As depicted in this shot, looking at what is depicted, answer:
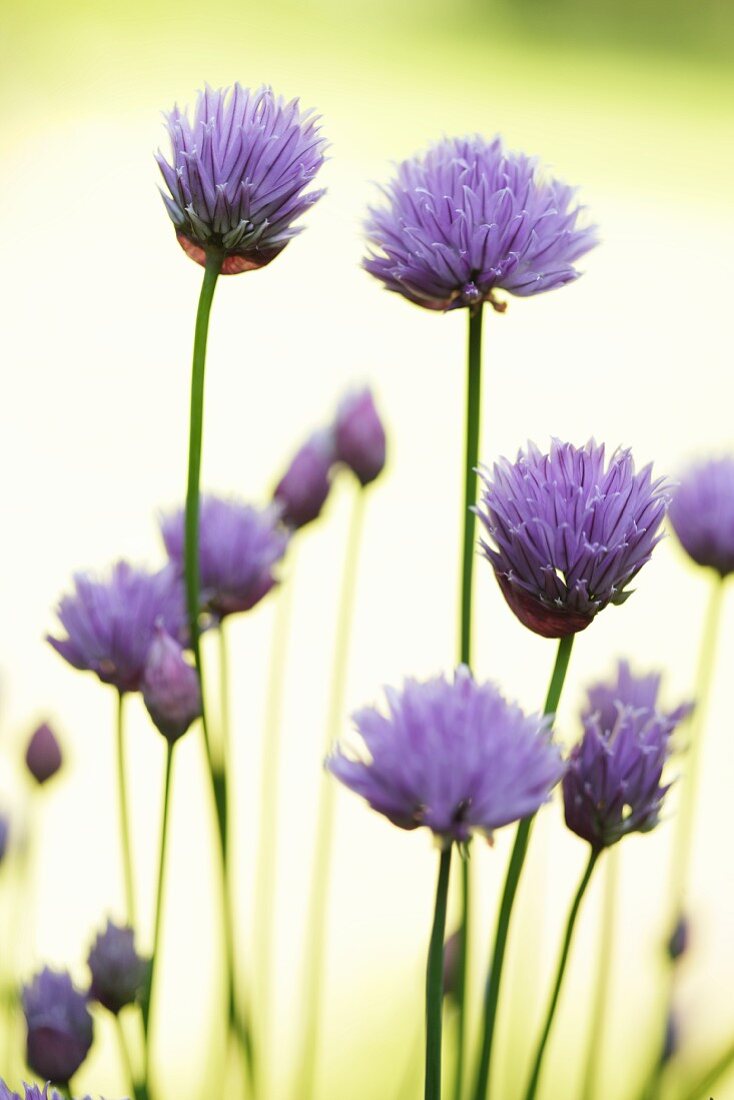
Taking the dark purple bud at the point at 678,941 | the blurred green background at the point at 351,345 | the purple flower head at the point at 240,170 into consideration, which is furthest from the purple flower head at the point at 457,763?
the blurred green background at the point at 351,345

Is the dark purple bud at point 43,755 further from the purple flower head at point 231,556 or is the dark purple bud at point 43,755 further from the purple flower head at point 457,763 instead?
the purple flower head at point 457,763

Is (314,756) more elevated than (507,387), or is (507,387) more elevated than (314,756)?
(507,387)

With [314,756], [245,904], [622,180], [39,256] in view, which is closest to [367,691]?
[314,756]

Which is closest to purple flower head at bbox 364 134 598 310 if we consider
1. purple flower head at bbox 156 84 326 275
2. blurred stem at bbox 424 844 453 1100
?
purple flower head at bbox 156 84 326 275

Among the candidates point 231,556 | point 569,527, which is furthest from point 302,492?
point 569,527

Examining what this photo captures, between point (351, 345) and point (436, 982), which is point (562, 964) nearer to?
point (436, 982)

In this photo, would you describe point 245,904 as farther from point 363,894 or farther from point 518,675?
point 518,675

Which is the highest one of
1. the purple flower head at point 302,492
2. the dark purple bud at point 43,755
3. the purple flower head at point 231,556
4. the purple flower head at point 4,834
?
the purple flower head at point 302,492
